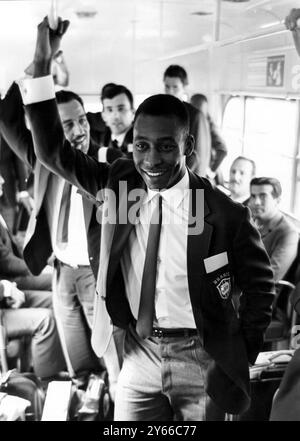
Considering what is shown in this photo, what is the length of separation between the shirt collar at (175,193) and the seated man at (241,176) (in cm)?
32

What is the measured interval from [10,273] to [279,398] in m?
1.20

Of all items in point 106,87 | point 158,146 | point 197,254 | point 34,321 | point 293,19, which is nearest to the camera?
point 158,146

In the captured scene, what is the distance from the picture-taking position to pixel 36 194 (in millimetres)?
2336

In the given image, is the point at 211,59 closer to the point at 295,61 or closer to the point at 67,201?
the point at 295,61

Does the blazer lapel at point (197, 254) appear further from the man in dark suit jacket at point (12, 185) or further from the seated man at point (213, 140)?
the man in dark suit jacket at point (12, 185)

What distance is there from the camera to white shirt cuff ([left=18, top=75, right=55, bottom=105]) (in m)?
2.03

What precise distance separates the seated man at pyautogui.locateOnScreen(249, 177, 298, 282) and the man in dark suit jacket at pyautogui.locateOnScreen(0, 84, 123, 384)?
634 mm

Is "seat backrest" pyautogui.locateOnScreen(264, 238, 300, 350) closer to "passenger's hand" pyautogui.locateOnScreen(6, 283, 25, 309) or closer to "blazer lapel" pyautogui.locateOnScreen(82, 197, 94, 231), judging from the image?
"blazer lapel" pyautogui.locateOnScreen(82, 197, 94, 231)

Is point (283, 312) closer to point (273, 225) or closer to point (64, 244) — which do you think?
point (273, 225)

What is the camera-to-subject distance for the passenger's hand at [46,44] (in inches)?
85.4

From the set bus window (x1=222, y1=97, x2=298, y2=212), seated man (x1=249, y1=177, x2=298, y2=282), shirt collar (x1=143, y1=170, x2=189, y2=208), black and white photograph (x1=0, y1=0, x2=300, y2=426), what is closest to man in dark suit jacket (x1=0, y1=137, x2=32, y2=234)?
black and white photograph (x1=0, y1=0, x2=300, y2=426)

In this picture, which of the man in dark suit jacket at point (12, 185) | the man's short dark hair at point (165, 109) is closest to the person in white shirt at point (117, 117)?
the man's short dark hair at point (165, 109)

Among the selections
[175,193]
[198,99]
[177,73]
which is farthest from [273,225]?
[177,73]

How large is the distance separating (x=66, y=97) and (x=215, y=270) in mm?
909
